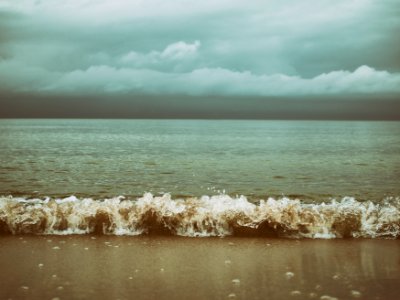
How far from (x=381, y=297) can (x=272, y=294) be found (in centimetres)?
147

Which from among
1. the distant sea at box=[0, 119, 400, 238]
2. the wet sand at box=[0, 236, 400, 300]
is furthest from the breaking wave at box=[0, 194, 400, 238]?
the wet sand at box=[0, 236, 400, 300]

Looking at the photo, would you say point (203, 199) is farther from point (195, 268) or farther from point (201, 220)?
point (195, 268)

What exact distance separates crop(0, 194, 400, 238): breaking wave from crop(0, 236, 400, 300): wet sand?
1.25 ft

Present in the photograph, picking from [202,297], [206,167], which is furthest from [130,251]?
[206,167]

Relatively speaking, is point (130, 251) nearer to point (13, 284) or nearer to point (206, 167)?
point (13, 284)

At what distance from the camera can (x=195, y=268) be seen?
246 inches

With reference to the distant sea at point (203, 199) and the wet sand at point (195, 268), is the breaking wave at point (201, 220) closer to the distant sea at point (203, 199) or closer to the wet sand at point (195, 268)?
the distant sea at point (203, 199)

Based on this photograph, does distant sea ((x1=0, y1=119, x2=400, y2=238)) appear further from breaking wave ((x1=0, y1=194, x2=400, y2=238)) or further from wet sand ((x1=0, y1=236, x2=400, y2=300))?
wet sand ((x1=0, y1=236, x2=400, y2=300))

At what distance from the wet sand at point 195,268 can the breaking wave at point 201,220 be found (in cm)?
38

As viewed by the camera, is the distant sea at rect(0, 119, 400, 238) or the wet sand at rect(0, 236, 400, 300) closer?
the wet sand at rect(0, 236, 400, 300)

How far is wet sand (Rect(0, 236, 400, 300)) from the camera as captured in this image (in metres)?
5.36

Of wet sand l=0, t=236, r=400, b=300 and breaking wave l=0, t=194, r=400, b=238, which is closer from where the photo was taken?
wet sand l=0, t=236, r=400, b=300

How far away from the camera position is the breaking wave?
8.29 m

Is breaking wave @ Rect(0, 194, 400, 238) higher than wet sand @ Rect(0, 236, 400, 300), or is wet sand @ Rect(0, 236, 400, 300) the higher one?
breaking wave @ Rect(0, 194, 400, 238)
